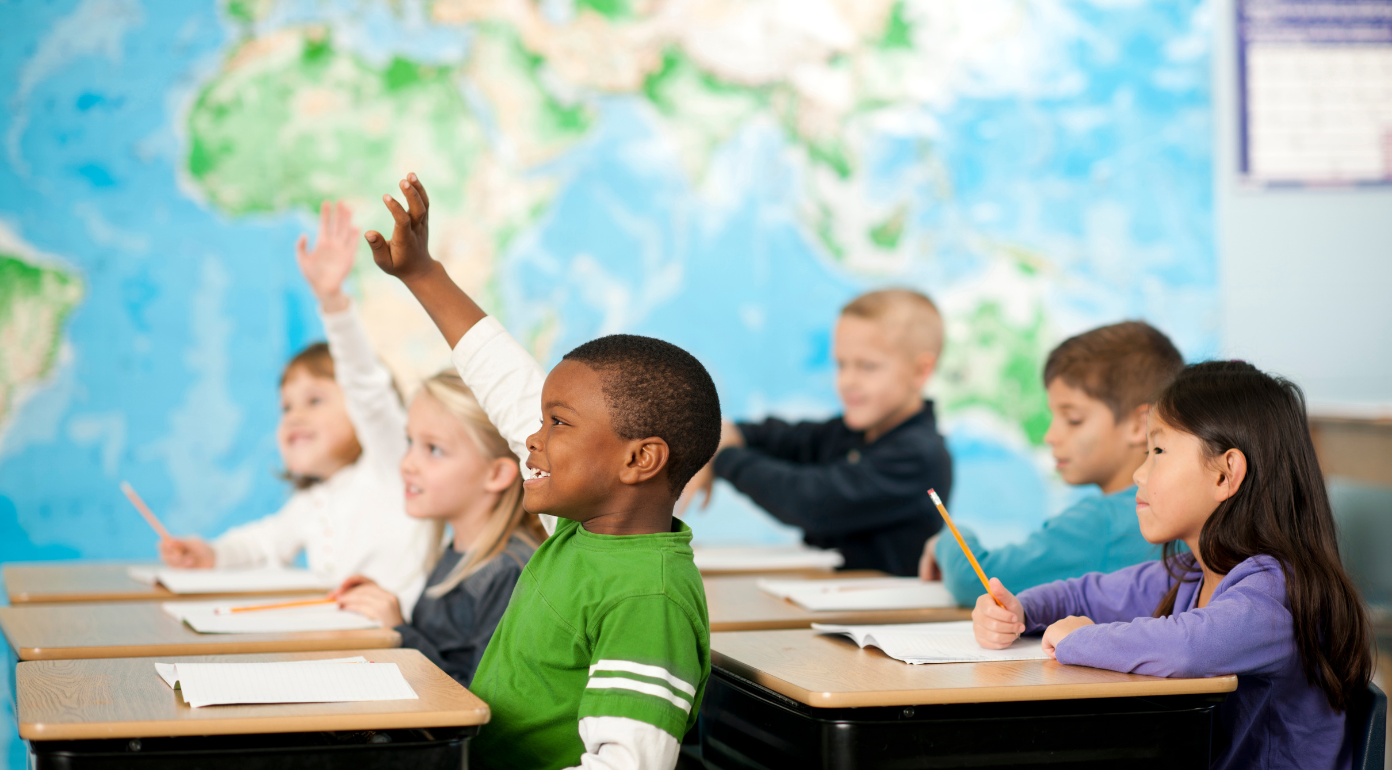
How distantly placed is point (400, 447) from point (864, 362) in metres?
1.03

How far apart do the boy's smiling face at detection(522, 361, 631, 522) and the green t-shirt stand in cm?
5

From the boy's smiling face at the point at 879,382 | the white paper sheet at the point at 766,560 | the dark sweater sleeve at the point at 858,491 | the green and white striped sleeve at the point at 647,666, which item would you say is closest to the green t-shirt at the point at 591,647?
the green and white striped sleeve at the point at 647,666

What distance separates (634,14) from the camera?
450 cm

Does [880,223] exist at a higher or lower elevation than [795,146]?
lower

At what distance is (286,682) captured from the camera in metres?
1.27

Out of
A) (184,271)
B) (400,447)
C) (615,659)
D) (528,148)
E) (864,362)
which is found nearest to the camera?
(615,659)

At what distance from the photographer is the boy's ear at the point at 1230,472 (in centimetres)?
146

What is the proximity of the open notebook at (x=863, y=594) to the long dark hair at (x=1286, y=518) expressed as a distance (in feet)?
1.98

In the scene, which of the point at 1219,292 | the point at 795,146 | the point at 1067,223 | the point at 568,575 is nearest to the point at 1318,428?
the point at 1219,292

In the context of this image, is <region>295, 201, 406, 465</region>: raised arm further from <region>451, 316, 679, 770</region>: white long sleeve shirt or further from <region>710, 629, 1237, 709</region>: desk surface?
<region>710, 629, 1237, 709</region>: desk surface

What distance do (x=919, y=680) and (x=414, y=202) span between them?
0.79 meters

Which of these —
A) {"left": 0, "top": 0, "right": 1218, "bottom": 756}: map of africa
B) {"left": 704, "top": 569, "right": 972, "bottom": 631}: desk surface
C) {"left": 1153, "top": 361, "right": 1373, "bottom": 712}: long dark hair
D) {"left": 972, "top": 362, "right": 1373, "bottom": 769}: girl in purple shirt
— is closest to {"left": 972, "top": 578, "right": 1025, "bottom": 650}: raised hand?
{"left": 972, "top": 362, "right": 1373, "bottom": 769}: girl in purple shirt

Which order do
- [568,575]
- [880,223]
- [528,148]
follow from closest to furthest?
1. [568,575]
2. [528,148]
3. [880,223]

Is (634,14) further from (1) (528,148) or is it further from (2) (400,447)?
(2) (400,447)
